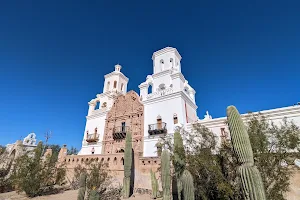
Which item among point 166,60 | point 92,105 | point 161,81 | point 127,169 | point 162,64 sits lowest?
point 127,169

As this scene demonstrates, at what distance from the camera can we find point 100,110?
79.6ft

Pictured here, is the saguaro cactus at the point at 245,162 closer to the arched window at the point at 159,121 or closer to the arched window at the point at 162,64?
the arched window at the point at 159,121

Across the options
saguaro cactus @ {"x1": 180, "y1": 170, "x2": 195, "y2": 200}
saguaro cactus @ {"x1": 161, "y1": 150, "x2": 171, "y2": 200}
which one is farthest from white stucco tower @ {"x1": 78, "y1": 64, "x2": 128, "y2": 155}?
saguaro cactus @ {"x1": 180, "y1": 170, "x2": 195, "y2": 200}

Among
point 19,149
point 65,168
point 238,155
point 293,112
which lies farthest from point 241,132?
point 19,149

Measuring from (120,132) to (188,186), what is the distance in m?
13.5

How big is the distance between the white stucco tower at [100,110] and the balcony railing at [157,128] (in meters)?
8.42

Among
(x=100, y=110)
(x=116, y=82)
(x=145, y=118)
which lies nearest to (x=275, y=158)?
(x=145, y=118)

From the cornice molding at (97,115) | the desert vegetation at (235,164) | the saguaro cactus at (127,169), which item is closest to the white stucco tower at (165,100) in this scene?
the saguaro cactus at (127,169)

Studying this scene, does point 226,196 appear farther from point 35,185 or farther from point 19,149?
point 19,149

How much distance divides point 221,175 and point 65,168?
1793 cm

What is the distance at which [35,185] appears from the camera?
41.7 feet

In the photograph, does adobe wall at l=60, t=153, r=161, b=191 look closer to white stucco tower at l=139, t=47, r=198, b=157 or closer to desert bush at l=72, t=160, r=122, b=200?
desert bush at l=72, t=160, r=122, b=200

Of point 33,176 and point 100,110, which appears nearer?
point 33,176

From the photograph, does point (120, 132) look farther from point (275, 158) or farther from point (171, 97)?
point (275, 158)
